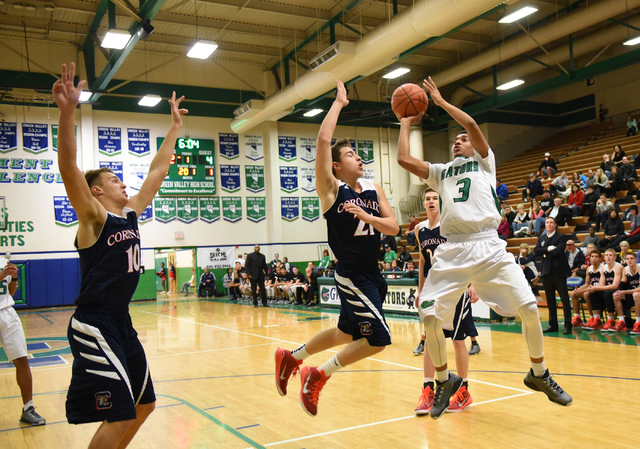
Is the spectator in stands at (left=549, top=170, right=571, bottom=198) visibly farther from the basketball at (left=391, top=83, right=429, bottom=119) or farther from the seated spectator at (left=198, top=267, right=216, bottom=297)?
the basketball at (left=391, top=83, right=429, bottom=119)

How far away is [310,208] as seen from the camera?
2328 centimetres

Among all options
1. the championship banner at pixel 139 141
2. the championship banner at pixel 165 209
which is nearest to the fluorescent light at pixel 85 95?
the championship banner at pixel 139 141

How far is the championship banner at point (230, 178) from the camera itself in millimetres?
21969

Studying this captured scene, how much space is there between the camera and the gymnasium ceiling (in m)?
16.4

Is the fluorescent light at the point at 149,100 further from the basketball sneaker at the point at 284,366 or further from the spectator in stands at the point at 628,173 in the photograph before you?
the basketball sneaker at the point at 284,366

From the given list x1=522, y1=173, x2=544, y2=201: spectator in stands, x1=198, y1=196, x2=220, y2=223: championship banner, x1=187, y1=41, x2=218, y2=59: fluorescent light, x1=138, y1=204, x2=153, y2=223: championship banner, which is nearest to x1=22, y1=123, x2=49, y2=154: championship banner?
x1=138, y1=204, x2=153, y2=223: championship banner

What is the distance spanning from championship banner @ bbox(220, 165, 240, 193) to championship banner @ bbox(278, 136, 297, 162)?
76.3 inches

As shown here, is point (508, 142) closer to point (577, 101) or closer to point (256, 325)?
point (577, 101)

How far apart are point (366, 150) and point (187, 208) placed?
324 inches

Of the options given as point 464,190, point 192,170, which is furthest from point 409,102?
point 192,170

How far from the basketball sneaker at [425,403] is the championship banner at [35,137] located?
18535 mm

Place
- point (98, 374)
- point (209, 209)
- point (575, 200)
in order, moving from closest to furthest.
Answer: point (98, 374) → point (575, 200) → point (209, 209)

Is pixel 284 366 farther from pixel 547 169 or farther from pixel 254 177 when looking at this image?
pixel 254 177

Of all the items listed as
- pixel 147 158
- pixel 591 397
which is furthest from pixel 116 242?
pixel 147 158
